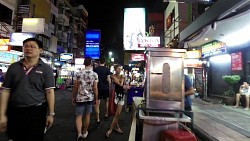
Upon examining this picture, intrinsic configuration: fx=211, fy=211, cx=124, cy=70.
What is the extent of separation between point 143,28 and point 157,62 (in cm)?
2079

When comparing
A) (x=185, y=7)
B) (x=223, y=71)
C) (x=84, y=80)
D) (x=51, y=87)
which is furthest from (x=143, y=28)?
(x=51, y=87)

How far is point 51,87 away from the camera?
9.88ft

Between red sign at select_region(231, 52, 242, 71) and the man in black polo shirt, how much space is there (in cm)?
1146

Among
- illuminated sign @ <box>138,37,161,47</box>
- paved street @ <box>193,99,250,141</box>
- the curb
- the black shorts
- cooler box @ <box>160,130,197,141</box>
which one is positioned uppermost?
illuminated sign @ <box>138,37,161,47</box>

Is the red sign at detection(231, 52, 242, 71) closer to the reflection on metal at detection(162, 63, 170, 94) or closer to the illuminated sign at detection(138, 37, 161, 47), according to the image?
the illuminated sign at detection(138, 37, 161, 47)

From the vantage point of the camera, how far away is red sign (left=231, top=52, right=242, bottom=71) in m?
11.7

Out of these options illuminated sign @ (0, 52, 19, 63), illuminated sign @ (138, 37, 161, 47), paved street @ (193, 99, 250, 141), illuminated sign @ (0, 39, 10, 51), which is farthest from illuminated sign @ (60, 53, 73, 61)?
paved street @ (193, 99, 250, 141)

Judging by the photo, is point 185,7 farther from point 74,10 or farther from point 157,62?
point 74,10

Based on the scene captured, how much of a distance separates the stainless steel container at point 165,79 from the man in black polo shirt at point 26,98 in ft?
6.01

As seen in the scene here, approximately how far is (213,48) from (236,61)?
152 centimetres

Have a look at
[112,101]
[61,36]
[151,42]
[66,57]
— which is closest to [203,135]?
[112,101]

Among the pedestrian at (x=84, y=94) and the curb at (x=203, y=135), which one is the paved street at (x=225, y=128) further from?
the pedestrian at (x=84, y=94)

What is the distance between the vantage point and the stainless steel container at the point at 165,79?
387 cm

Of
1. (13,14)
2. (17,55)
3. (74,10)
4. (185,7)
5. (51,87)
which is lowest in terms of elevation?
(51,87)
